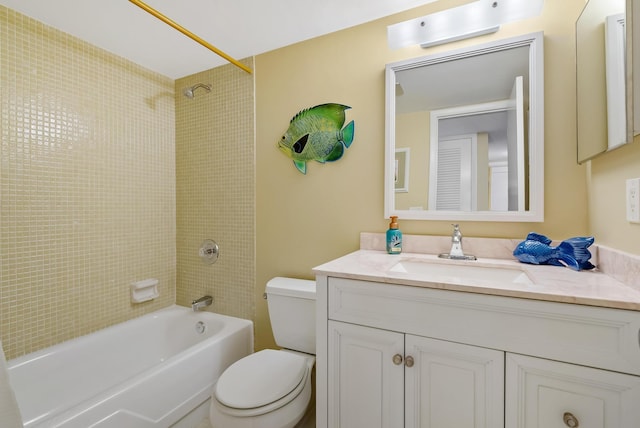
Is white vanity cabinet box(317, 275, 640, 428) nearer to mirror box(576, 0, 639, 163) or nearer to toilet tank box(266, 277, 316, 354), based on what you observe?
toilet tank box(266, 277, 316, 354)

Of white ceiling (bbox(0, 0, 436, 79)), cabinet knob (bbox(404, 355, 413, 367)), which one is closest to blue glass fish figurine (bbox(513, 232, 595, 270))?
cabinet knob (bbox(404, 355, 413, 367))

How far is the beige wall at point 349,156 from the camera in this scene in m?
1.25

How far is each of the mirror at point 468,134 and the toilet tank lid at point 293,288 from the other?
0.59m

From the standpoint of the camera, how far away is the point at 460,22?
1341 millimetres

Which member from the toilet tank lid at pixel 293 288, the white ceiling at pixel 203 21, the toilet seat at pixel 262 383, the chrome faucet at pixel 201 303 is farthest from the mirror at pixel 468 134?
the chrome faucet at pixel 201 303

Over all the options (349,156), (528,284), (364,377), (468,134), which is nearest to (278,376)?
(364,377)

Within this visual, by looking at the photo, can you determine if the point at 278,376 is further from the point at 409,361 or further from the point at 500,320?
the point at 500,320

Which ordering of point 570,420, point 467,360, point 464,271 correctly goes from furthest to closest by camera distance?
point 464,271
point 467,360
point 570,420

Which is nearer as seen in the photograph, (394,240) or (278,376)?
(278,376)

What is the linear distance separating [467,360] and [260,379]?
87 centimetres

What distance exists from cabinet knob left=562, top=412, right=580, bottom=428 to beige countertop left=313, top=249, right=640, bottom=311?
1.01ft

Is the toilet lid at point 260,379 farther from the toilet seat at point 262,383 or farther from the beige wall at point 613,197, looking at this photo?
the beige wall at point 613,197

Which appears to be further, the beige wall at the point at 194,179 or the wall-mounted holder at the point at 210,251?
the wall-mounted holder at the point at 210,251

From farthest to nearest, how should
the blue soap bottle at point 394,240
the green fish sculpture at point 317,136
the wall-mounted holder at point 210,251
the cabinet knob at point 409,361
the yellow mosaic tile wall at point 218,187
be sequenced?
the wall-mounted holder at point 210,251 → the yellow mosaic tile wall at point 218,187 → the green fish sculpture at point 317,136 → the blue soap bottle at point 394,240 → the cabinet knob at point 409,361
